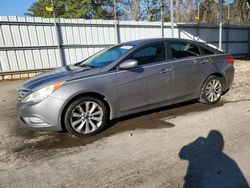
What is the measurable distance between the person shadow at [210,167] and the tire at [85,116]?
1494mm

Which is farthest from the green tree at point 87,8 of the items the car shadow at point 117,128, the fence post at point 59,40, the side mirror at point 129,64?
the side mirror at point 129,64

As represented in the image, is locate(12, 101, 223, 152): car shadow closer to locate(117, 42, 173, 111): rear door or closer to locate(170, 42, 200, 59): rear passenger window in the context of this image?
locate(117, 42, 173, 111): rear door

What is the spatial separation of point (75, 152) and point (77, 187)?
904mm

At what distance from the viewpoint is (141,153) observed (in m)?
3.46

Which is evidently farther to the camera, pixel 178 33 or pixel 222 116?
pixel 178 33

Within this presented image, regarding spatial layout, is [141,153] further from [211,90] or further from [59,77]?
[211,90]

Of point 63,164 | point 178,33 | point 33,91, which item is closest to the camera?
point 63,164

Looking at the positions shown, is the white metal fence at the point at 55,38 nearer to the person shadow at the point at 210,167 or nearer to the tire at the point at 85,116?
the tire at the point at 85,116

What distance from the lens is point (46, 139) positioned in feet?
13.6

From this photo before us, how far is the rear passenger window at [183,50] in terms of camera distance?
5000mm

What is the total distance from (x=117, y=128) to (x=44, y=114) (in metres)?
1.31

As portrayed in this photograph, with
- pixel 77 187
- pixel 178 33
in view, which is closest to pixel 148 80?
pixel 77 187

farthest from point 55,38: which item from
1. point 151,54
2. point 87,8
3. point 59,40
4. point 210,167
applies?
point 87,8

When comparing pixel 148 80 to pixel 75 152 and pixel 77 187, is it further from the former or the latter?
pixel 77 187
